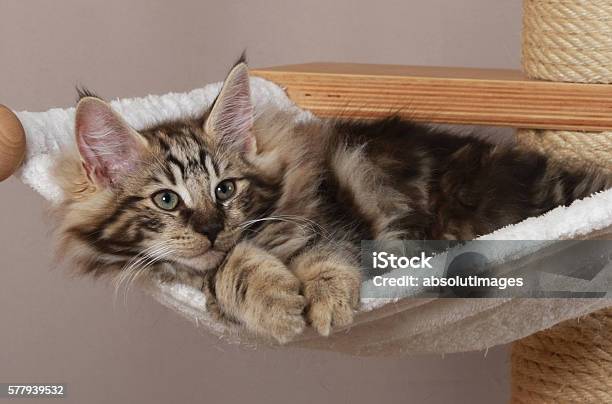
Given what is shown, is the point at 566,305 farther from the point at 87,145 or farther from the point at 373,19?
the point at 373,19

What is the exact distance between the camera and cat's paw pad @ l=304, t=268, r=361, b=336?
1204 millimetres

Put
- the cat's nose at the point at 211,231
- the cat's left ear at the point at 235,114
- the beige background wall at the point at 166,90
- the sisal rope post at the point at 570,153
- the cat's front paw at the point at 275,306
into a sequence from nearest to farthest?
the cat's front paw at the point at 275,306 < the cat's nose at the point at 211,231 < the cat's left ear at the point at 235,114 < the sisal rope post at the point at 570,153 < the beige background wall at the point at 166,90

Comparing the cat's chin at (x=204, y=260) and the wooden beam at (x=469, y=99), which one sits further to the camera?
the wooden beam at (x=469, y=99)

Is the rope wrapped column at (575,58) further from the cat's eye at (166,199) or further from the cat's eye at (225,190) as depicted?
the cat's eye at (166,199)

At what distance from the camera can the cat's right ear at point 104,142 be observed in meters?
1.41

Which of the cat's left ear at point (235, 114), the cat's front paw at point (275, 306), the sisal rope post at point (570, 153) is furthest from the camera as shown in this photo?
the sisal rope post at point (570, 153)

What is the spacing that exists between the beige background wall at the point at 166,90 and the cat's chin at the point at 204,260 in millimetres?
1381

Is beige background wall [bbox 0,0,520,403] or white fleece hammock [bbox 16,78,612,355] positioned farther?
beige background wall [bbox 0,0,520,403]

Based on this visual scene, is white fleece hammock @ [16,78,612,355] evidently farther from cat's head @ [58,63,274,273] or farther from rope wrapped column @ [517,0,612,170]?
rope wrapped column @ [517,0,612,170]

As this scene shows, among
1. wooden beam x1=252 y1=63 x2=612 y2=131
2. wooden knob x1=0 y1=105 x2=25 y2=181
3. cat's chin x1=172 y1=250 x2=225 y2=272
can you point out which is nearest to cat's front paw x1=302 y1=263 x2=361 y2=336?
cat's chin x1=172 y1=250 x2=225 y2=272

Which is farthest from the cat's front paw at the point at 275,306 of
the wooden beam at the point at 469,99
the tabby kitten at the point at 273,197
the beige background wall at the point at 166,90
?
the beige background wall at the point at 166,90

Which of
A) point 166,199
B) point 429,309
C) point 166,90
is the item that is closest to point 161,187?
point 166,199

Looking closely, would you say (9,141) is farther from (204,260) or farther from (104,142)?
(204,260)

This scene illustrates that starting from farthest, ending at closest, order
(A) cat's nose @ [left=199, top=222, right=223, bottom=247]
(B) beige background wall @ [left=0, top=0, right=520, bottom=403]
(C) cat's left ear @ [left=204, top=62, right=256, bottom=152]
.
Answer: (B) beige background wall @ [left=0, top=0, right=520, bottom=403] → (C) cat's left ear @ [left=204, top=62, right=256, bottom=152] → (A) cat's nose @ [left=199, top=222, right=223, bottom=247]
